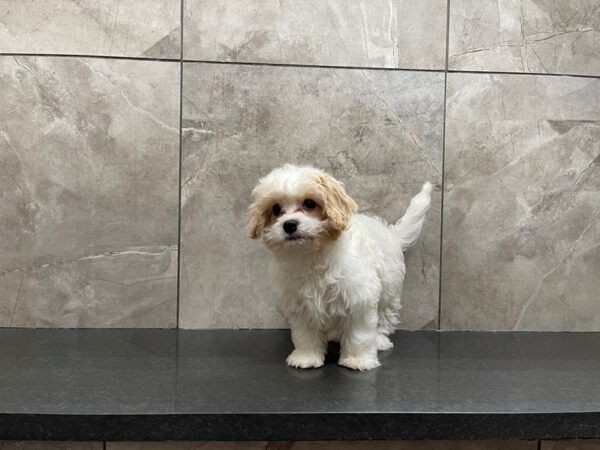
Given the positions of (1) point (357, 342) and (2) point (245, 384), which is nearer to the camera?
(2) point (245, 384)

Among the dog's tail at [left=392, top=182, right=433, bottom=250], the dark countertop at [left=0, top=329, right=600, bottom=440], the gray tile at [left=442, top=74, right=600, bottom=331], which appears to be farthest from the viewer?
the gray tile at [left=442, top=74, right=600, bottom=331]

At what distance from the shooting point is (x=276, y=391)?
4.52ft

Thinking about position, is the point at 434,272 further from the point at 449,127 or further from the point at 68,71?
the point at 68,71

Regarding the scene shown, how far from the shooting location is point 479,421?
4.13 ft

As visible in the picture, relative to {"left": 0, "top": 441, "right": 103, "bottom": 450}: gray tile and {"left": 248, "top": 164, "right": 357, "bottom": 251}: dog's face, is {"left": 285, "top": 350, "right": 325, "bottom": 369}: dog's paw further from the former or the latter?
{"left": 0, "top": 441, "right": 103, "bottom": 450}: gray tile

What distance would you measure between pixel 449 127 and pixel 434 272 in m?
0.56

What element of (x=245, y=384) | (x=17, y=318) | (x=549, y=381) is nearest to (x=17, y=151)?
(x=17, y=318)

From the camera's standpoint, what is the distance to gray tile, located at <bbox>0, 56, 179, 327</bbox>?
1.91 metres

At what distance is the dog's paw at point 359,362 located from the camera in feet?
5.11

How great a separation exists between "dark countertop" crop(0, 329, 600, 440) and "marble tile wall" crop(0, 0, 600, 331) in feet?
0.79

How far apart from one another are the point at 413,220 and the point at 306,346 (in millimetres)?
615

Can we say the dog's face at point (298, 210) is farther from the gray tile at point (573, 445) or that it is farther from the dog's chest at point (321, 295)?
the gray tile at point (573, 445)

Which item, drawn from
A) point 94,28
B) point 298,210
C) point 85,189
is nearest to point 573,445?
point 298,210

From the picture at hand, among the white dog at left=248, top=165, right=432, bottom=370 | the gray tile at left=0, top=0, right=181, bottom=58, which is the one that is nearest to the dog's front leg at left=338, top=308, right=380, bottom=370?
the white dog at left=248, top=165, right=432, bottom=370
